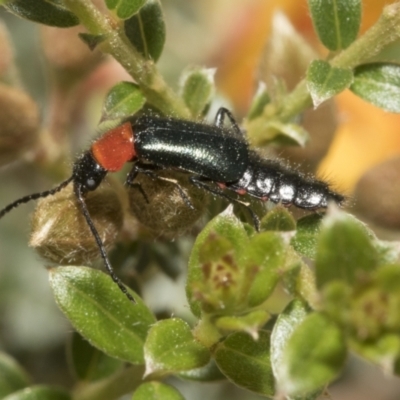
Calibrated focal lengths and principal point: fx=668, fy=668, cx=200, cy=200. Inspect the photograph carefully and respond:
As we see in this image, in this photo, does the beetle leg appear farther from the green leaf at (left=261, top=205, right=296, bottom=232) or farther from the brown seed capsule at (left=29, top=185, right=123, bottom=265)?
the green leaf at (left=261, top=205, right=296, bottom=232)

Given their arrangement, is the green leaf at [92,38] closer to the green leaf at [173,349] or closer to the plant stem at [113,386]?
the green leaf at [173,349]

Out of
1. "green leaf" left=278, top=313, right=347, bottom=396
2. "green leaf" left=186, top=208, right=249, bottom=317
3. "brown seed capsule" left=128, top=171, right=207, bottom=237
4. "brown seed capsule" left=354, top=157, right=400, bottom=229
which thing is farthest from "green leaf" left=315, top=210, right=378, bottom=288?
"brown seed capsule" left=354, top=157, right=400, bottom=229

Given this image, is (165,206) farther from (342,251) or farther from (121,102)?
(342,251)

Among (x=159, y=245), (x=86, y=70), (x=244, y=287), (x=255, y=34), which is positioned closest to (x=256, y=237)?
(x=244, y=287)

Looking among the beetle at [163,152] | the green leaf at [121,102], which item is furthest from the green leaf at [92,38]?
the beetle at [163,152]

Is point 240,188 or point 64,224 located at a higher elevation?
point 240,188

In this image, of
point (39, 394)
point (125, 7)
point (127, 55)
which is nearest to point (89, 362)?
point (39, 394)

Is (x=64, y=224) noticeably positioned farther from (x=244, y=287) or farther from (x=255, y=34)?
(x=255, y=34)
